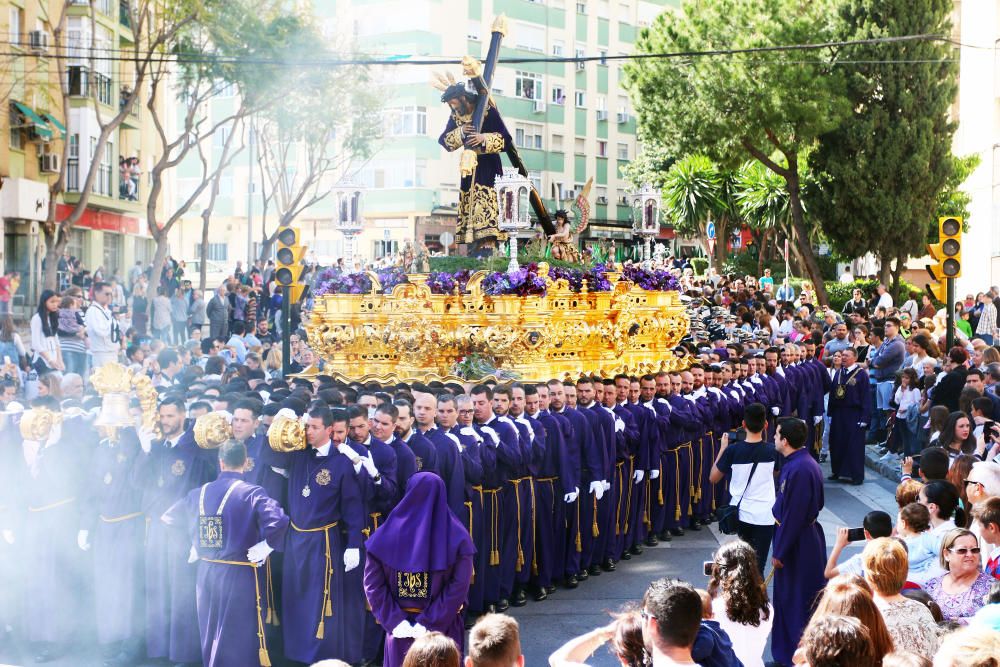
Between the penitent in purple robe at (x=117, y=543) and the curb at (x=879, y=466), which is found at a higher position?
the penitent in purple robe at (x=117, y=543)

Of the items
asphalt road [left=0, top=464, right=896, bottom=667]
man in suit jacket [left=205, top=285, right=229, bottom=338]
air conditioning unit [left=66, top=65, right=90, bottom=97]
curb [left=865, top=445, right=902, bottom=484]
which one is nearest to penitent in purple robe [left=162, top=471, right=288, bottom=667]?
asphalt road [left=0, top=464, right=896, bottom=667]

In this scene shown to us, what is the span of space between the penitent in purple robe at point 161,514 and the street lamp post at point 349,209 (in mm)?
6091

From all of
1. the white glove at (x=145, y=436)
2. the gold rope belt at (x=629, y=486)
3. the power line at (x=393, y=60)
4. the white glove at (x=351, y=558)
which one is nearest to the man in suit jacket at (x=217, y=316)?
the power line at (x=393, y=60)

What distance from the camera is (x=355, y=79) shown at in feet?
102

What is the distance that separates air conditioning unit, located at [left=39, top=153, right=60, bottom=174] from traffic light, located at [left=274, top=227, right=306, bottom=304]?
56.9 ft

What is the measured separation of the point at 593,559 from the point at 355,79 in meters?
22.5

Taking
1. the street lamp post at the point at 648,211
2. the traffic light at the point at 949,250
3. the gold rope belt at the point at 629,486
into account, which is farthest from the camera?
the street lamp post at the point at 648,211

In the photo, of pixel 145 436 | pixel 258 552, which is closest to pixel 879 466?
pixel 145 436

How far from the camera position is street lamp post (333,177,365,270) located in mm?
14312

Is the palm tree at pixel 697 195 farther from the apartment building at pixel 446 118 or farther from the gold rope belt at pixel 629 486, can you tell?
the gold rope belt at pixel 629 486

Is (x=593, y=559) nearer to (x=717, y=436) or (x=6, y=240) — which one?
(x=717, y=436)

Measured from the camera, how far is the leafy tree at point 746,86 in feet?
91.8

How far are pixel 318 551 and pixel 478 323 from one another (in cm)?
541

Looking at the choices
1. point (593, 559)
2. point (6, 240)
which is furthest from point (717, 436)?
point (6, 240)
